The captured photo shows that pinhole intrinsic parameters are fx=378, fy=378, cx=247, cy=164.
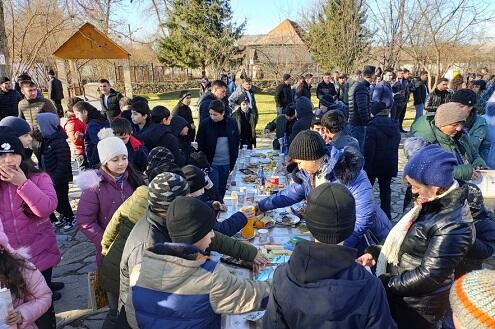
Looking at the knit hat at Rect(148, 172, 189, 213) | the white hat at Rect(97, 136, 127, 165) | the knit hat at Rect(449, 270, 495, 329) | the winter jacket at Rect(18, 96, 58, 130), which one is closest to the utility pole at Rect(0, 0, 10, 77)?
the winter jacket at Rect(18, 96, 58, 130)

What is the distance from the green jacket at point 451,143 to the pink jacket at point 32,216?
→ 11.4ft

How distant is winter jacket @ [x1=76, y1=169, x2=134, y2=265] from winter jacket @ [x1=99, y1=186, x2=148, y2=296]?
1.78ft

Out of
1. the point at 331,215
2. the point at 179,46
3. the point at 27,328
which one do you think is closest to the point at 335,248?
the point at 331,215

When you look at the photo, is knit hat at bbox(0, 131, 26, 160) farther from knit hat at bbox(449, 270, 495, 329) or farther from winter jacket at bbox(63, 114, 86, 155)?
winter jacket at bbox(63, 114, 86, 155)

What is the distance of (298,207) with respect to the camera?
3.82 metres

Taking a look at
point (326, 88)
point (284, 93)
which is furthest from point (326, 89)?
point (284, 93)

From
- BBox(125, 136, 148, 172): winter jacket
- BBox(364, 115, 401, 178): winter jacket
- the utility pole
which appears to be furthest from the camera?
the utility pole

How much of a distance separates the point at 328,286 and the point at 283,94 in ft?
36.5

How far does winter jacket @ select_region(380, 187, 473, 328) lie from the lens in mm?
1935

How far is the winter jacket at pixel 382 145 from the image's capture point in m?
5.25

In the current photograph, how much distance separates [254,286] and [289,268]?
17.6 inches

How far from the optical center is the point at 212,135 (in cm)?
561

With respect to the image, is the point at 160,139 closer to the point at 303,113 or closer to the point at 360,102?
the point at 303,113

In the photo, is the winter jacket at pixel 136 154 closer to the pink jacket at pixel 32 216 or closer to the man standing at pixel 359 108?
the pink jacket at pixel 32 216
